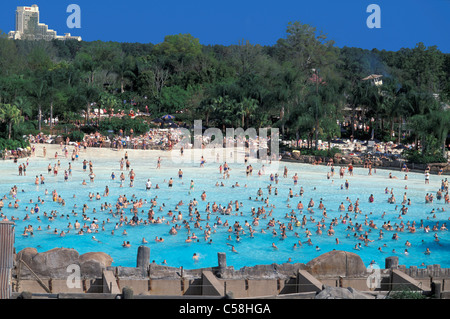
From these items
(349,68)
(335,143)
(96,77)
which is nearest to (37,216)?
(335,143)

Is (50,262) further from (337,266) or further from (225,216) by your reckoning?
(225,216)

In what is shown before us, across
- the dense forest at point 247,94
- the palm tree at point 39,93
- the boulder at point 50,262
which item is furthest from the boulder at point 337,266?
the palm tree at point 39,93

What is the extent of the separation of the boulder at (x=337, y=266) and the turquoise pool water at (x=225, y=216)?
9935mm

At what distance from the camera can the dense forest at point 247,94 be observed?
2343 inches

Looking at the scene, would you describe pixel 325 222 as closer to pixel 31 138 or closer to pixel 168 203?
pixel 168 203

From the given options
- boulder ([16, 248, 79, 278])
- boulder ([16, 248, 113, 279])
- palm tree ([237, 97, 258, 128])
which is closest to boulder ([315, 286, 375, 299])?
boulder ([16, 248, 113, 279])

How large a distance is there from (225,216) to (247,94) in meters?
34.4

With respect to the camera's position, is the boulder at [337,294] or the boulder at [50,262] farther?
the boulder at [50,262]

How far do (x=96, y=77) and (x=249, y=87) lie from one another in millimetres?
23812

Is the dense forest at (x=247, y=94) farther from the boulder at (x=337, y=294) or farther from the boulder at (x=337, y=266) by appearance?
the boulder at (x=337, y=294)

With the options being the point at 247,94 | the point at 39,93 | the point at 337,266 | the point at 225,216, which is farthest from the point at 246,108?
the point at 337,266

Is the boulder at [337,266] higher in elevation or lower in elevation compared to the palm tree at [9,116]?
lower

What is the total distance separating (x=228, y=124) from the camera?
223 ft

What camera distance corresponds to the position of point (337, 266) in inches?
792
